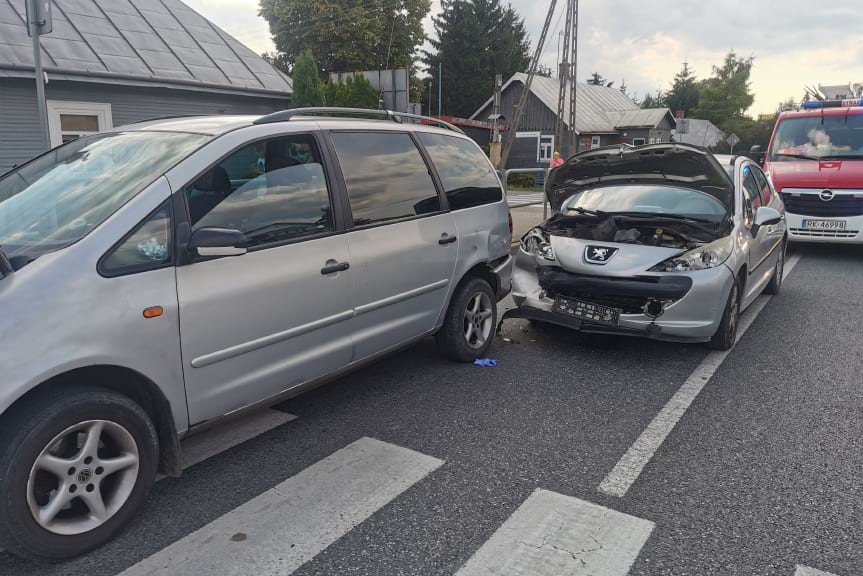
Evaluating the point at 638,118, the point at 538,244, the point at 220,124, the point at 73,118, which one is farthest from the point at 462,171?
the point at 638,118

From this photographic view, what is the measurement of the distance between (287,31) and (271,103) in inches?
1058

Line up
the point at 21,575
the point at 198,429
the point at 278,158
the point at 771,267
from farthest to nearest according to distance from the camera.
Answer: the point at 771,267 → the point at 278,158 → the point at 198,429 → the point at 21,575

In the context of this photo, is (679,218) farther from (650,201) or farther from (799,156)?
(799,156)

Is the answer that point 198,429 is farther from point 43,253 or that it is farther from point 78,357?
point 43,253

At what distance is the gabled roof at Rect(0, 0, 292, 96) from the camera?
12078 millimetres

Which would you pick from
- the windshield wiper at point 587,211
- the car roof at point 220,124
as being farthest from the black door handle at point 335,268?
the windshield wiper at point 587,211

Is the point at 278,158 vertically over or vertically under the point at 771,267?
over

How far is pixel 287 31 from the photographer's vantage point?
132 ft

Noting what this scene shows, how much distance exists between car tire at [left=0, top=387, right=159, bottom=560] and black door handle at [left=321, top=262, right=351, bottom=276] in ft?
3.98

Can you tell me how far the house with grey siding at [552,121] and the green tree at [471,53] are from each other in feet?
22.3

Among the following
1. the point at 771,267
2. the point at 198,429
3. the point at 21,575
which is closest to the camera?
the point at 21,575

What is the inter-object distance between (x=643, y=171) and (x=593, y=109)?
144 ft

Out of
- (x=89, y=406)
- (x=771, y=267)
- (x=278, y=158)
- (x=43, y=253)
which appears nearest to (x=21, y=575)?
(x=89, y=406)

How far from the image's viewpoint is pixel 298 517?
298cm
